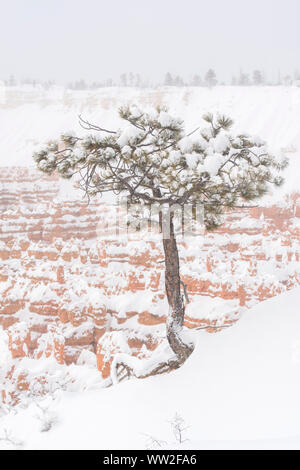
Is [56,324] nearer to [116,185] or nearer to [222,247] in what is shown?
[222,247]

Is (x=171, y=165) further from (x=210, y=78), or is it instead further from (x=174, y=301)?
(x=210, y=78)

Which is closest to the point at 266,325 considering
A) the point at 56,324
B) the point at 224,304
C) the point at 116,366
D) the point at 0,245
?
the point at 116,366

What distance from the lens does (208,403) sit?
469 cm

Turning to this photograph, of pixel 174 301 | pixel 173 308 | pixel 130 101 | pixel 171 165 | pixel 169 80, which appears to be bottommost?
pixel 173 308

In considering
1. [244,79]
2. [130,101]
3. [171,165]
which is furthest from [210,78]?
[171,165]

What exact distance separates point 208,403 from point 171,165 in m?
3.53

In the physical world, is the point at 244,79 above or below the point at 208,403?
above

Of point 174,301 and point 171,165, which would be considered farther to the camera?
point 174,301

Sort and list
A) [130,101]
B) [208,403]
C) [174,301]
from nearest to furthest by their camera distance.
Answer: [208,403]
[174,301]
[130,101]

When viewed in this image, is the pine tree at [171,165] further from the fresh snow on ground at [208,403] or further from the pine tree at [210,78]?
the pine tree at [210,78]

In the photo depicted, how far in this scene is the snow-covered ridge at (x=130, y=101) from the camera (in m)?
57.6

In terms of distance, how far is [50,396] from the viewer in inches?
266

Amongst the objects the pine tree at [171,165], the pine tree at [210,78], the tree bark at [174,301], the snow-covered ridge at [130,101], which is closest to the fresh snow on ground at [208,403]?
the tree bark at [174,301]

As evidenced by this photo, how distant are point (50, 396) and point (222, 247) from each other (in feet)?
96.2
